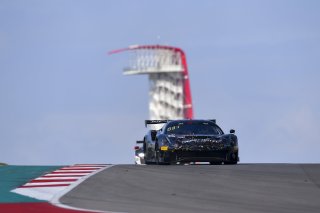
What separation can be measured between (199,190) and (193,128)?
9.39 meters

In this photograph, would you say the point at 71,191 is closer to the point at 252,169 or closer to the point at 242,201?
the point at 242,201

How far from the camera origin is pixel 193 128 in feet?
83.0

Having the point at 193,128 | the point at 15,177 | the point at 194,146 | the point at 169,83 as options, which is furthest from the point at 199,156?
the point at 169,83

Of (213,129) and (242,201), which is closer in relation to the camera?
(242,201)

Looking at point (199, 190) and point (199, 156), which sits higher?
point (199, 190)

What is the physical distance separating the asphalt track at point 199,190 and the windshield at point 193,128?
5018 mm

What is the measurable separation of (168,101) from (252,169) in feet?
365

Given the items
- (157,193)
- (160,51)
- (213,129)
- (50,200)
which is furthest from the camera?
(160,51)

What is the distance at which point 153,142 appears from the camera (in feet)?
84.3

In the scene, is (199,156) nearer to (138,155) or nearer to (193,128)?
(193,128)

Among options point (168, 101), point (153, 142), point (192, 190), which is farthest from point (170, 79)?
point (192, 190)

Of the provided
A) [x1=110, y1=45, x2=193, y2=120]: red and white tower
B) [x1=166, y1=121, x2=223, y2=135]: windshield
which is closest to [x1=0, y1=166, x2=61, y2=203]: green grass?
[x1=166, y1=121, x2=223, y2=135]: windshield

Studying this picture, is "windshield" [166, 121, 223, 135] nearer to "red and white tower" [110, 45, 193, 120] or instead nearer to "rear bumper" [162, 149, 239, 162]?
"rear bumper" [162, 149, 239, 162]

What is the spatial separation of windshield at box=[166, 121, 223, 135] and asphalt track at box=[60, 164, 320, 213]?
16.5ft
